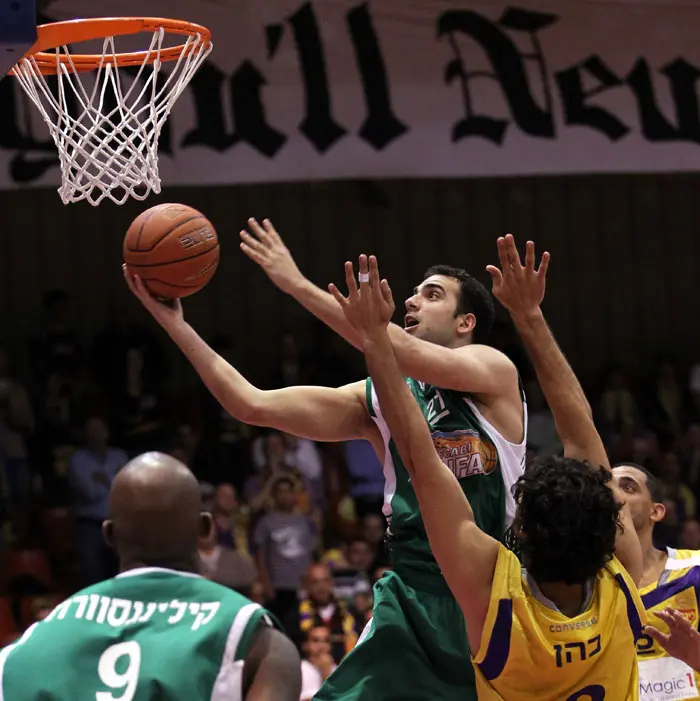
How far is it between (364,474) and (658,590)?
21.4ft

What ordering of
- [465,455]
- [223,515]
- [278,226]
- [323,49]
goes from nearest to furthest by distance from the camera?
[465,455] → [323,49] → [223,515] → [278,226]

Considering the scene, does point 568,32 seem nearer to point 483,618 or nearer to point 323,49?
point 323,49

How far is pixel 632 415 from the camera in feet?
43.3

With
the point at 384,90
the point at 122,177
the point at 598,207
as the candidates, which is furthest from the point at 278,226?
the point at 122,177

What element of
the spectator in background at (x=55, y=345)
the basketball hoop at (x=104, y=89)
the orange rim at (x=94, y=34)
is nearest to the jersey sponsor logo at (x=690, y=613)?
the basketball hoop at (x=104, y=89)

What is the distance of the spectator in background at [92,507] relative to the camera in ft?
34.6

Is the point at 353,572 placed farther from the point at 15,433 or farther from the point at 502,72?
the point at 502,72

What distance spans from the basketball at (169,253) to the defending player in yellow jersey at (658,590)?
1.79m

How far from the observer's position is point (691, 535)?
11062mm

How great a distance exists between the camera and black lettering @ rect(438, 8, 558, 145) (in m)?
10.0

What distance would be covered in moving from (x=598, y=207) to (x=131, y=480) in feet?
42.8

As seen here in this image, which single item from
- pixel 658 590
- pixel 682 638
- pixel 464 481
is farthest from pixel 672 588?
pixel 682 638

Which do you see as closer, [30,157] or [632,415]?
[30,157]

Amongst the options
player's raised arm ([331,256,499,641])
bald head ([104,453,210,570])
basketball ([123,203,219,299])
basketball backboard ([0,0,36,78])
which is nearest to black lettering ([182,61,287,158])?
basketball ([123,203,219,299])
